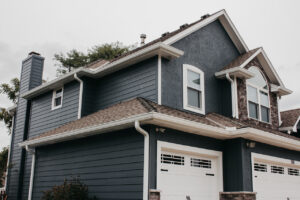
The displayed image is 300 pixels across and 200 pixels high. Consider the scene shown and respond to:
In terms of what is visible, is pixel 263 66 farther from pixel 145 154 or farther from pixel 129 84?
pixel 145 154

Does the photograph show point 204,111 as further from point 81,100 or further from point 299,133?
point 299,133

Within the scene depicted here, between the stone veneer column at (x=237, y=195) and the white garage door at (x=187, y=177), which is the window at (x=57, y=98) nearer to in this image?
the white garage door at (x=187, y=177)

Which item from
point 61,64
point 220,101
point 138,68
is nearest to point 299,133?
point 220,101

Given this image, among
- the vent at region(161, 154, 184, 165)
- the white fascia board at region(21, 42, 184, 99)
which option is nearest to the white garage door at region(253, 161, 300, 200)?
the vent at region(161, 154, 184, 165)

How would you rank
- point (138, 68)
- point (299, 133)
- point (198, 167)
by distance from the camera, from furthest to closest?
point (299, 133)
point (138, 68)
point (198, 167)

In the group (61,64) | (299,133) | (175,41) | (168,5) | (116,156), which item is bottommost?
(116,156)

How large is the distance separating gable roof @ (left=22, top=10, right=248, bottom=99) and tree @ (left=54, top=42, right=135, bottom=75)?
14.4 m

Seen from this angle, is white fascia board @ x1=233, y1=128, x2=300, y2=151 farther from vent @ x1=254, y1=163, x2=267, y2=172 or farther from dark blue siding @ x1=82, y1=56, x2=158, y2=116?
dark blue siding @ x1=82, y1=56, x2=158, y2=116

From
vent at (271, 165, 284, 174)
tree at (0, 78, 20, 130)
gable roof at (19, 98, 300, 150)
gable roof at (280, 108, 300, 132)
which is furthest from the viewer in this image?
tree at (0, 78, 20, 130)

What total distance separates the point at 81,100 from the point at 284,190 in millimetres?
7979

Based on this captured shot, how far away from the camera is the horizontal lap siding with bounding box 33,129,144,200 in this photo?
8594mm

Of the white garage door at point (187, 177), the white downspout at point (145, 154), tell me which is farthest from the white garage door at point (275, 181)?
the white downspout at point (145, 154)

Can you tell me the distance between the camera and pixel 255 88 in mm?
13312

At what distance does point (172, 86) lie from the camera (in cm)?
1062
